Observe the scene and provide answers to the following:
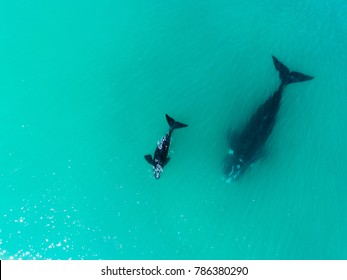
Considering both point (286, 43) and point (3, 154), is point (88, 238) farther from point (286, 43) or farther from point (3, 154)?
point (286, 43)

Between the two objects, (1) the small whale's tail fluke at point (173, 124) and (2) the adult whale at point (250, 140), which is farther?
(2) the adult whale at point (250, 140)

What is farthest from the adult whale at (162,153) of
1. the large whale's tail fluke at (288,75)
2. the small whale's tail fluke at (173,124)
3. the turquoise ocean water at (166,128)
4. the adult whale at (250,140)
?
the large whale's tail fluke at (288,75)

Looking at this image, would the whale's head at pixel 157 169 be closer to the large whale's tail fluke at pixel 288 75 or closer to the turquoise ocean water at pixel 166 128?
Answer: the turquoise ocean water at pixel 166 128

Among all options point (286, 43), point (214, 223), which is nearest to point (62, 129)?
point (214, 223)

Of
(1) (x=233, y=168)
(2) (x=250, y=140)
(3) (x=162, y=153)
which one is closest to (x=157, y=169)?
(3) (x=162, y=153)

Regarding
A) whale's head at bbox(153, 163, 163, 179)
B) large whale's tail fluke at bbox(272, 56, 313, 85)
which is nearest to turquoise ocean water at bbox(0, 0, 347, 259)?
whale's head at bbox(153, 163, 163, 179)

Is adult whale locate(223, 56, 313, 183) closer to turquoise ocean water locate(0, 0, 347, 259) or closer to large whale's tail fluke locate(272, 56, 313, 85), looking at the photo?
turquoise ocean water locate(0, 0, 347, 259)

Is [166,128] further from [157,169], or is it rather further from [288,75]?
[288,75]

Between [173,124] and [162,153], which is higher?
[173,124]
